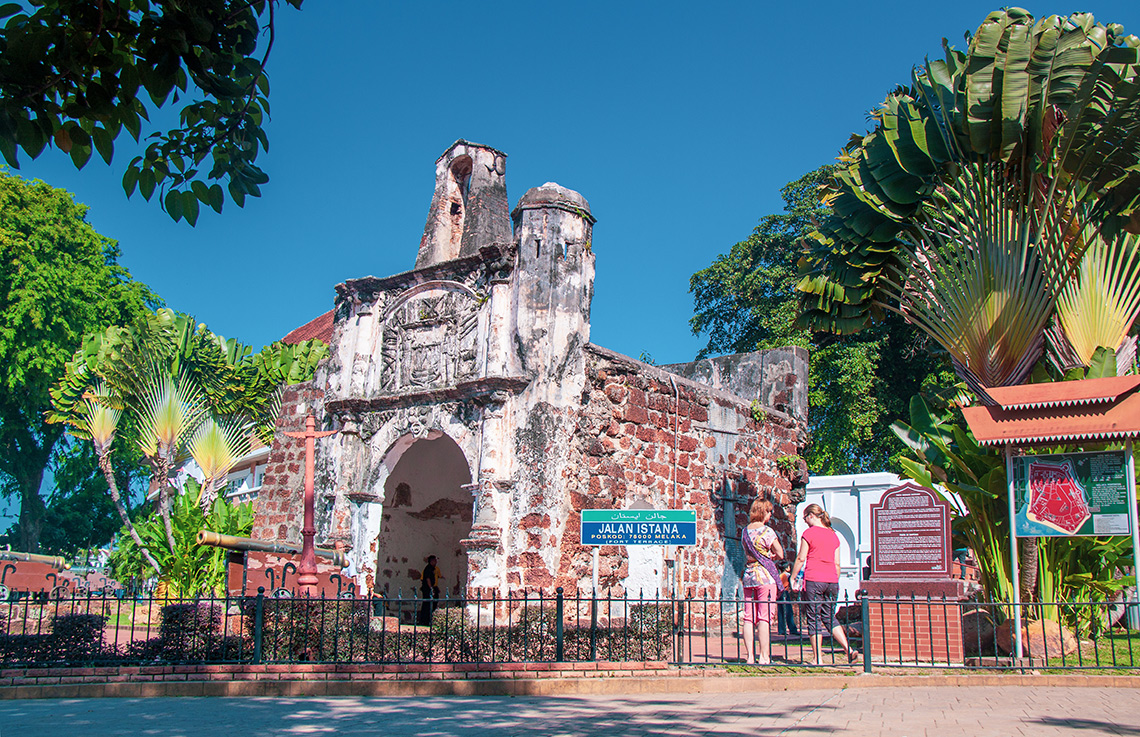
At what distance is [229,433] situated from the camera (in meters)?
18.4

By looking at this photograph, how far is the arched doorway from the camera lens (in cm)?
1407

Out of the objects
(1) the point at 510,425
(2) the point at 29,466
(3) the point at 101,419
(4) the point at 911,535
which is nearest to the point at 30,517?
(2) the point at 29,466

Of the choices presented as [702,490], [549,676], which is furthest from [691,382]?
[549,676]

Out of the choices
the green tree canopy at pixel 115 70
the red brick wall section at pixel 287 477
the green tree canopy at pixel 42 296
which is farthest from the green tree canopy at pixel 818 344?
the green tree canopy at pixel 115 70

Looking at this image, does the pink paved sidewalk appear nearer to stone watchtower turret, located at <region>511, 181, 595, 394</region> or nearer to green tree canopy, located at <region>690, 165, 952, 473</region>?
stone watchtower turret, located at <region>511, 181, 595, 394</region>

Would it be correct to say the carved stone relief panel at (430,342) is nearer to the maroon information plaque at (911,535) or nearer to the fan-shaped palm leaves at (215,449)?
the maroon information plaque at (911,535)

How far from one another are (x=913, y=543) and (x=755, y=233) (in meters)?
19.1

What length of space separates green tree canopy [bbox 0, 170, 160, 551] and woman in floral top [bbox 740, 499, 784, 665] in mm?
22027

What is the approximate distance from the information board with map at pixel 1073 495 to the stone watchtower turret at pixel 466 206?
780cm

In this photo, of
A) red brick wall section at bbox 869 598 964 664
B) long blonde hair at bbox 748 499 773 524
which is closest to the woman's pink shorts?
long blonde hair at bbox 748 499 773 524

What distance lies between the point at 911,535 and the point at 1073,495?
4.87ft

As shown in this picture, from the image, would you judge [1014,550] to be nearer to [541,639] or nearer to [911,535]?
[911,535]

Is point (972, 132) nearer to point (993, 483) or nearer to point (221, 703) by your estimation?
point (993, 483)

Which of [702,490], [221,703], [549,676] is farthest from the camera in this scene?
[702,490]
